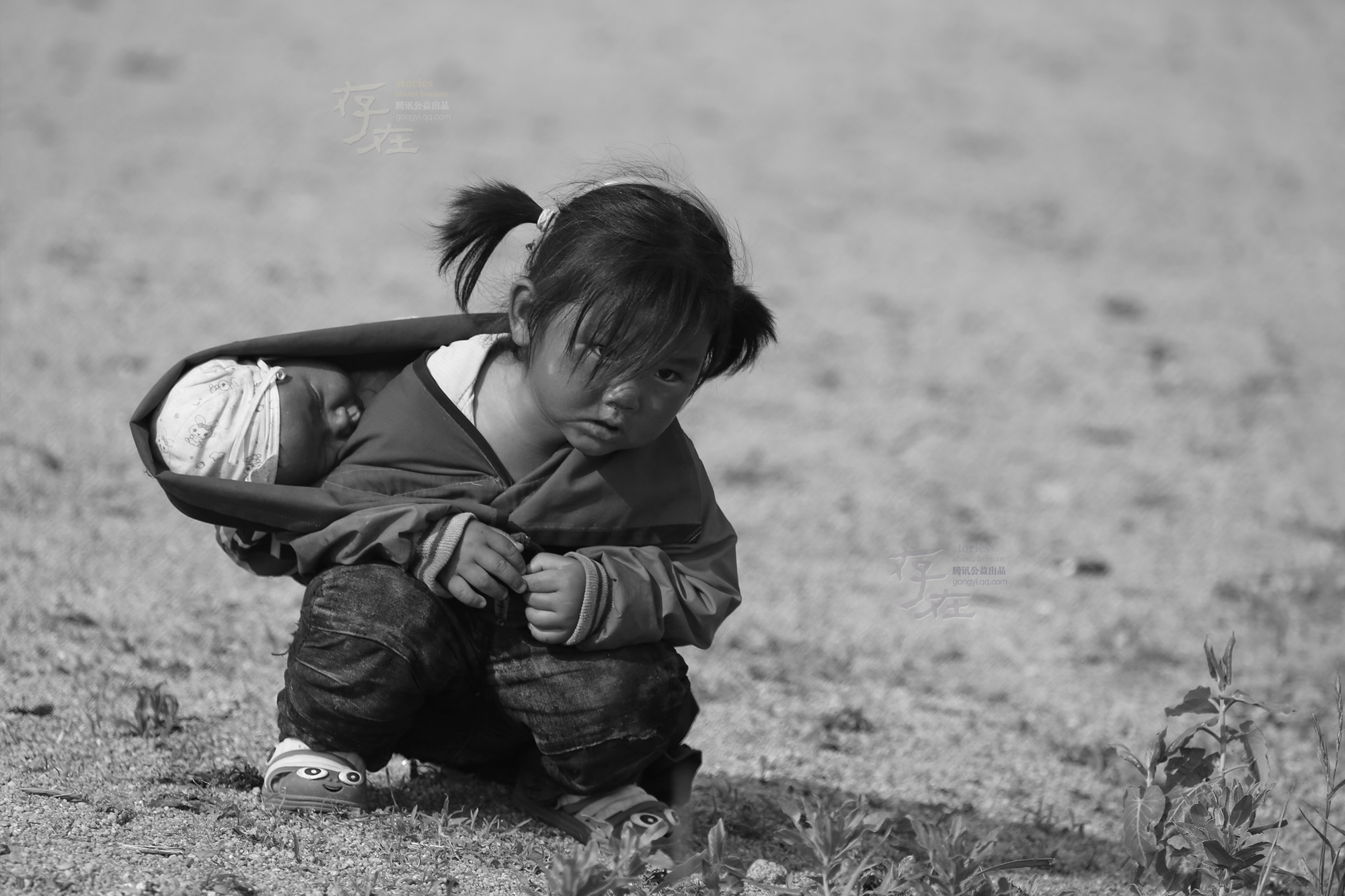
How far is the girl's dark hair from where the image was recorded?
2.34 m

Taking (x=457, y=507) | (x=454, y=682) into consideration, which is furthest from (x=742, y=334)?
(x=454, y=682)

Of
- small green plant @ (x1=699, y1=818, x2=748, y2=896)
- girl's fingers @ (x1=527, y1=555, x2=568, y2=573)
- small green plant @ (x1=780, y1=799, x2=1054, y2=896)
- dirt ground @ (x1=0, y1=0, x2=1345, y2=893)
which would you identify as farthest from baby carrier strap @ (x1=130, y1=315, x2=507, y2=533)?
small green plant @ (x1=780, y1=799, x2=1054, y2=896)

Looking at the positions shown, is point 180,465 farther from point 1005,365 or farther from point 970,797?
point 1005,365

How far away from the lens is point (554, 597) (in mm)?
2373

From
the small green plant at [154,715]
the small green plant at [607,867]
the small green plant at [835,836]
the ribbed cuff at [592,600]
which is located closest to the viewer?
the small green plant at [607,867]

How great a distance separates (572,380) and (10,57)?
6.83 m

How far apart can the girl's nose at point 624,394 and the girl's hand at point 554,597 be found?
27cm

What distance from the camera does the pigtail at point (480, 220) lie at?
2514mm

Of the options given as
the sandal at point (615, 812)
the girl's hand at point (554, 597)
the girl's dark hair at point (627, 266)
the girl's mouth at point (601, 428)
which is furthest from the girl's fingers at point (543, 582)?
the sandal at point (615, 812)

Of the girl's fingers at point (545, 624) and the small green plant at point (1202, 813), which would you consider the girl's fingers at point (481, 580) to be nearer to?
the girl's fingers at point (545, 624)

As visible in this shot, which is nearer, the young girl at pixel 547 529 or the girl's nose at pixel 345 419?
the young girl at pixel 547 529

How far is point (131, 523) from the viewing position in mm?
4234

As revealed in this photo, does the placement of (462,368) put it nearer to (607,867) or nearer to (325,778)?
(325,778)

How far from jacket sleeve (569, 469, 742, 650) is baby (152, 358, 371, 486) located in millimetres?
514
